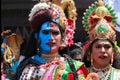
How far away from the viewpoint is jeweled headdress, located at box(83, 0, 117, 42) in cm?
385

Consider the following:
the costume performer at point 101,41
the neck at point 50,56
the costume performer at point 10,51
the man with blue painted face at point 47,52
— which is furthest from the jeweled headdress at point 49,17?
the costume performer at point 10,51

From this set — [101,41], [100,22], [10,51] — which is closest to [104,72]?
[101,41]

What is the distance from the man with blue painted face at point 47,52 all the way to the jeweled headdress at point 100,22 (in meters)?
0.26

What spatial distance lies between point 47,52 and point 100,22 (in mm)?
582

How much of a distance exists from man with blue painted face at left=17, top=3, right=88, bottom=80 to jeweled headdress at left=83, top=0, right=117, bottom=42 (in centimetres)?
26

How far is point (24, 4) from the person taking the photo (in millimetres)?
7281

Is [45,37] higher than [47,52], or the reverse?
[45,37]

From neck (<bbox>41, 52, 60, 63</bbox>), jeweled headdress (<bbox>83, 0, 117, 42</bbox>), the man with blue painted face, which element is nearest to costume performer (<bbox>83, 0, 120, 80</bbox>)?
jeweled headdress (<bbox>83, 0, 117, 42</bbox>)

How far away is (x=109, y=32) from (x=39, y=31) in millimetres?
608

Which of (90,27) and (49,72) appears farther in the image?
(90,27)

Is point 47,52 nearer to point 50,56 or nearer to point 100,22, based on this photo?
point 50,56

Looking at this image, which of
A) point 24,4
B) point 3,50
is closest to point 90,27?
point 3,50

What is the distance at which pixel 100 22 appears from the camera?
391cm

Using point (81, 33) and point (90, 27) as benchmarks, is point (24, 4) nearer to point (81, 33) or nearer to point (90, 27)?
point (81, 33)
